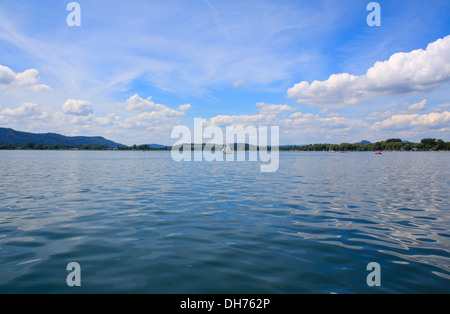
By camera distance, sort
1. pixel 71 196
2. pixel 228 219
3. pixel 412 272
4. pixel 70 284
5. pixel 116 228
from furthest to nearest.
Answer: pixel 71 196 → pixel 228 219 → pixel 116 228 → pixel 412 272 → pixel 70 284

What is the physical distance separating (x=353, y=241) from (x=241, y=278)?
649 cm

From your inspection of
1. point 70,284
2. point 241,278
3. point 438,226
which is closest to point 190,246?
point 241,278

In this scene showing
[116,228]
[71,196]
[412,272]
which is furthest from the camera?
[71,196]

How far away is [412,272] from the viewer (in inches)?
350

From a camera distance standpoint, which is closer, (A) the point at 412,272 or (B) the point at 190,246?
(A) the point at 412,272

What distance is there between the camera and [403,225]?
48.3 ft
